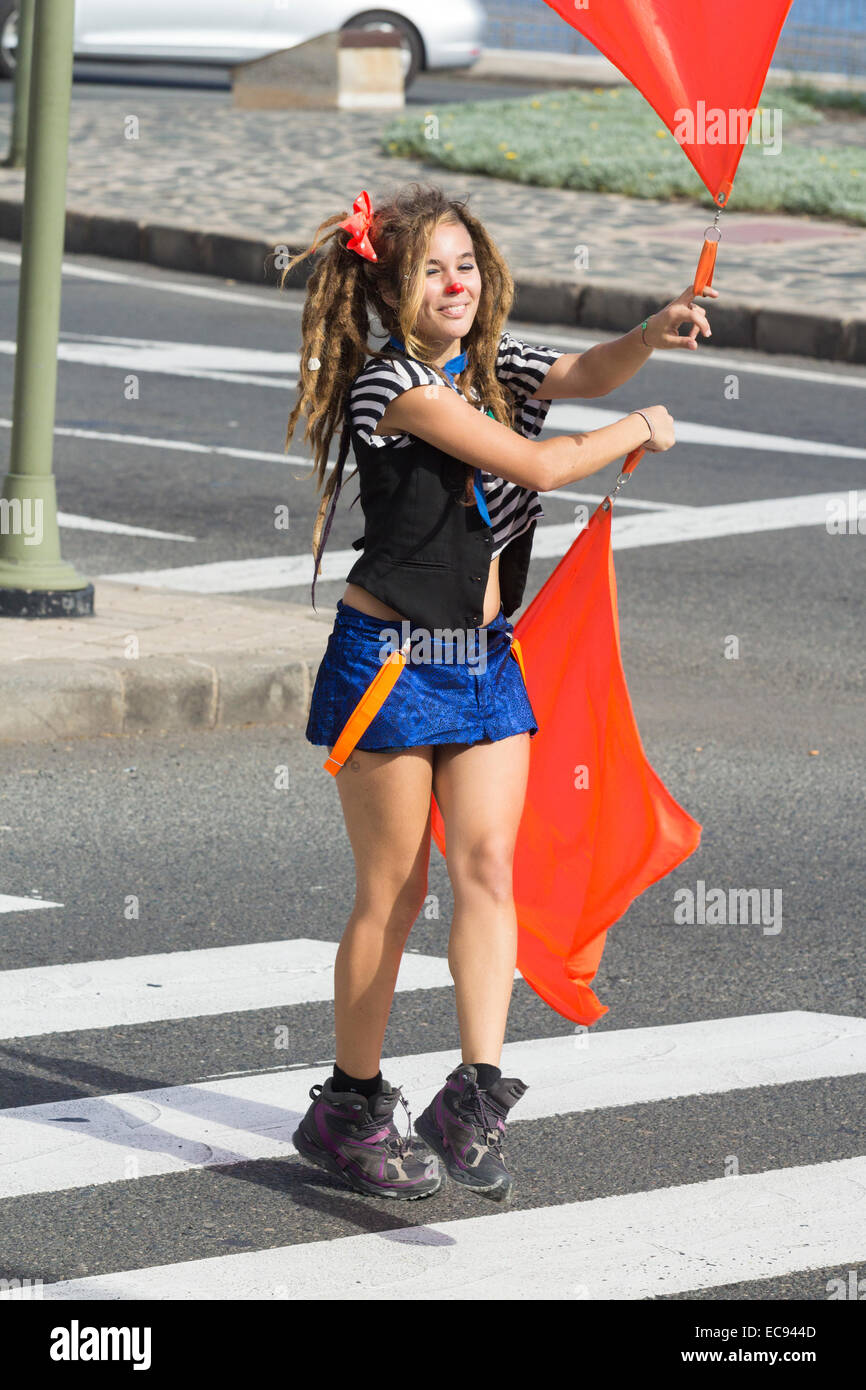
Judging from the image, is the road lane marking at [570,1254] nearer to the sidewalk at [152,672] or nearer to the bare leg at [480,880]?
the bare leg at [480,880]

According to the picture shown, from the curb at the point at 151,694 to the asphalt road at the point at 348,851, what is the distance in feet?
0.33

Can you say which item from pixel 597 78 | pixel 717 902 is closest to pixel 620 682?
pixel 717 902

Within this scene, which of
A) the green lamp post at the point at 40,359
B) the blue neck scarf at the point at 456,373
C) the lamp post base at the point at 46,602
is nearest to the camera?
the blue neck scarf at the point at 456,373

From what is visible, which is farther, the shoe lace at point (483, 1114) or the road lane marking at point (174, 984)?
the road lane marking at point (174, 984)

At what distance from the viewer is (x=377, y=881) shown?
4.18 metres

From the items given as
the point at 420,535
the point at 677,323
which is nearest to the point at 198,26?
the point at 677,323

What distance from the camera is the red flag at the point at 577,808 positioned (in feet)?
14.9

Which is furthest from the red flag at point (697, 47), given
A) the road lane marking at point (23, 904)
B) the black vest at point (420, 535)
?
the road lane marking at point (23, 904)

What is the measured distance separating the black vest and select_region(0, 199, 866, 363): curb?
10740mm

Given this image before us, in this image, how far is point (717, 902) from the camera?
19.4 feet

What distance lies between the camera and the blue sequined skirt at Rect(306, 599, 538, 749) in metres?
4.07

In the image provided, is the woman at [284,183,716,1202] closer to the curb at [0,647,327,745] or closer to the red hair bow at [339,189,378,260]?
the red hair bow at [339,189,378,260]

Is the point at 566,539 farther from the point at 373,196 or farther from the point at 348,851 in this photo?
the point at 373,196

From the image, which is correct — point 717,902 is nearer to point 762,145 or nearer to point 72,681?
point 72,681
